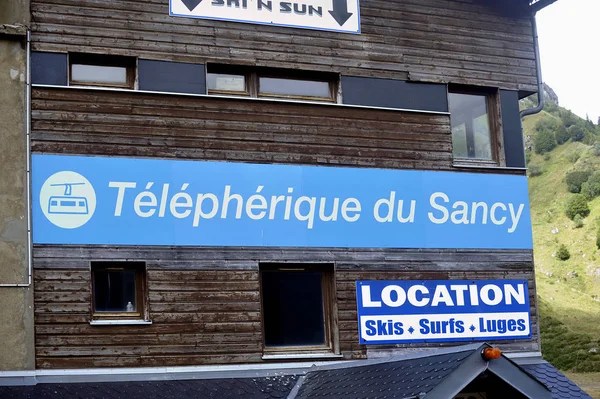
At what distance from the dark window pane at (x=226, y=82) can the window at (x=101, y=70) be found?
1.11m

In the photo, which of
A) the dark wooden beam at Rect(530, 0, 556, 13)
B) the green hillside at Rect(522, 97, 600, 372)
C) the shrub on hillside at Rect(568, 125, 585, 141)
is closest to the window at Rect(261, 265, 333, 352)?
the dark wooden beam at Rect(530, 0, 556, 13)

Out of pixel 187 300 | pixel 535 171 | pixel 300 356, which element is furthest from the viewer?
pixel 535 171

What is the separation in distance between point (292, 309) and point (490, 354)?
373 cm

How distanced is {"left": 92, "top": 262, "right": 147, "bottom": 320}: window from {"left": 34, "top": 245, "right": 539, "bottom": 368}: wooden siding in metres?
0.15

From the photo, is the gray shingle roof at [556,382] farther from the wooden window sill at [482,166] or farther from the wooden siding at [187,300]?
the wooden window sill at [482,166]

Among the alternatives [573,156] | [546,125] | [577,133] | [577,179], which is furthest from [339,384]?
[546,125]

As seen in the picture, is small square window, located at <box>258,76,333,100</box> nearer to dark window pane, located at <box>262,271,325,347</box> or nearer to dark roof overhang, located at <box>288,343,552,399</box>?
dark window pane, located at <box>262,271,325,347</box>

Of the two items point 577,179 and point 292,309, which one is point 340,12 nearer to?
point 292,309

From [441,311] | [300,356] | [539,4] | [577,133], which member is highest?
[577,133]

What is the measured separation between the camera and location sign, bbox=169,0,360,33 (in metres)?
13.0

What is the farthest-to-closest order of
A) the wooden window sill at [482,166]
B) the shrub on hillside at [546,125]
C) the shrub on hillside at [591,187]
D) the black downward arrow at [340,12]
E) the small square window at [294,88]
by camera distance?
the shrub on hillside at [546,125]
the shrub on hillside at [591,187]
the wooden window sill at [482,166]
the black downward arrow at [340,12]
the small square window at [294,88]

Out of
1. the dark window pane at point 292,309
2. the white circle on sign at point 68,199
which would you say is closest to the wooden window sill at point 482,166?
the dark window pane at point 292,309

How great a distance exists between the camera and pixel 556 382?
42.6 ft

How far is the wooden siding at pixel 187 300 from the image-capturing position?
1159cm
